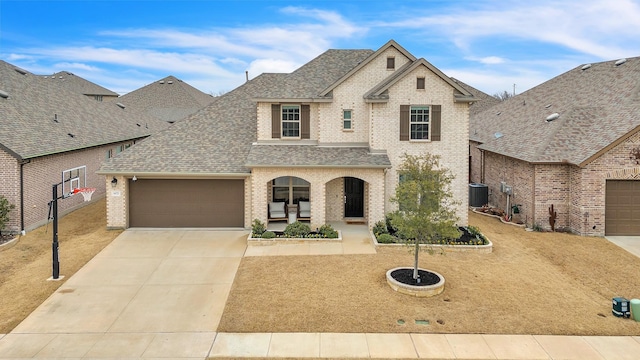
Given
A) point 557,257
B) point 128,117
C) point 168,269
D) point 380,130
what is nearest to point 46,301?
point 168,269

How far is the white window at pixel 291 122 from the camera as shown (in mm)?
21266

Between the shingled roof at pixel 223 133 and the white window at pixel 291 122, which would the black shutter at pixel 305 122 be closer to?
the white window at pixel 291 122

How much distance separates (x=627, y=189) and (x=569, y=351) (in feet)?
41.9

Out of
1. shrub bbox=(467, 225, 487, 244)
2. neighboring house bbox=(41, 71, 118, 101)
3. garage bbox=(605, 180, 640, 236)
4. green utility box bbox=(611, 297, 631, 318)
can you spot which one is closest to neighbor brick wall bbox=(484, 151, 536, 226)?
garage bbox=(605, 180, 640, 236)

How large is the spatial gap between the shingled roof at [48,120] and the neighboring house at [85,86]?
852 inches

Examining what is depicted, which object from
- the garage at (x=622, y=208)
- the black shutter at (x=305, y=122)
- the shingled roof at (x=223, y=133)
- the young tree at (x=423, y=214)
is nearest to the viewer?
the young tree at (x=423, y=214)

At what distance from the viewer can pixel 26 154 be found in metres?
18.8

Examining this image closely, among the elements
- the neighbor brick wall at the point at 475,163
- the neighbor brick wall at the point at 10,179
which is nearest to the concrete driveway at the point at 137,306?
the neighbor brick wall at the point at 10,179

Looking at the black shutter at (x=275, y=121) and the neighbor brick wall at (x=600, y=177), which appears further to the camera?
the black shutter at (x=275, y=121)

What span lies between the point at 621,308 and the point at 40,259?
18.1m

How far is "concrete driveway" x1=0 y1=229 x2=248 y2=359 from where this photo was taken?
10.0m

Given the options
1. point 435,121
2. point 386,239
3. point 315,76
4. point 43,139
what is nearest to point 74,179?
point 43,139

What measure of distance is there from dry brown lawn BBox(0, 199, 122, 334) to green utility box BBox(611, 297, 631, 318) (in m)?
15.0

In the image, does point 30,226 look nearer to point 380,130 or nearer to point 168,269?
point 168,269
